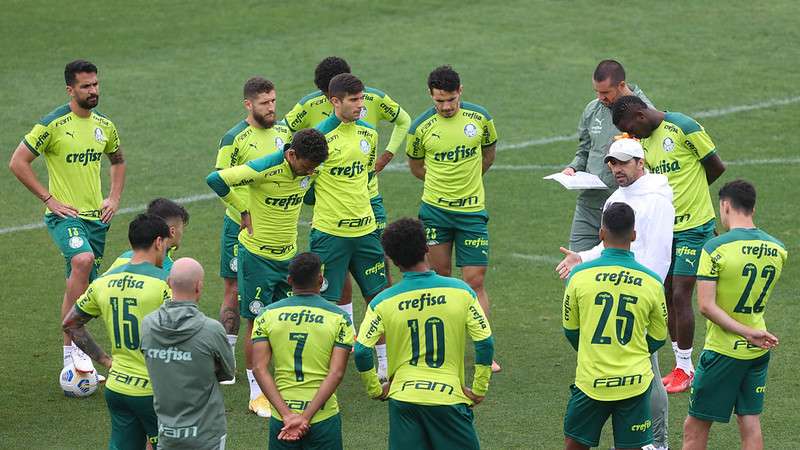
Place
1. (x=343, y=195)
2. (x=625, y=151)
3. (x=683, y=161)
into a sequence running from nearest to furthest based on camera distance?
1. (x=625, y=151)
2. (x=683, y=161)
3. (x=343, y=195)

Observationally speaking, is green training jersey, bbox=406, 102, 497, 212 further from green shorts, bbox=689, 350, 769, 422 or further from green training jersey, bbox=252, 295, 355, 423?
green training jersey, bbox=252, 295, 355, 423

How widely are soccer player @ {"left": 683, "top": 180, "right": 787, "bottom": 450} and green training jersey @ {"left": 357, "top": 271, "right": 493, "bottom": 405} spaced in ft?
5.35

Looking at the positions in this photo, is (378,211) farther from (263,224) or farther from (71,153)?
(71,153)

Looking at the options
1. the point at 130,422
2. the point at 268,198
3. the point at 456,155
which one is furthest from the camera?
the point at 456,155

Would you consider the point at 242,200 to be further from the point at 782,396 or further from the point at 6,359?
the point at 782,396

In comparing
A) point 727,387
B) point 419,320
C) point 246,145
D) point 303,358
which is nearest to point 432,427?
point 419,320

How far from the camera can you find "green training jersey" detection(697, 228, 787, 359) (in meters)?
7.98

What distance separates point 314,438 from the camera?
7520 millimetres

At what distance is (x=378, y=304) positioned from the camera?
742 centimetres

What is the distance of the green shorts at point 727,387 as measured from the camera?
8.09 meters

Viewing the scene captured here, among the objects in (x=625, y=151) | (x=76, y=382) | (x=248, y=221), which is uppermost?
(x=625, y=151)

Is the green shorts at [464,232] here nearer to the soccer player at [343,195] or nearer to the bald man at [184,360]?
the soccer player at [343,195]

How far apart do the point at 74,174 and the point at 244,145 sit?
63.4 inches

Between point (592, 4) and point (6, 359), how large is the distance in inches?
675
